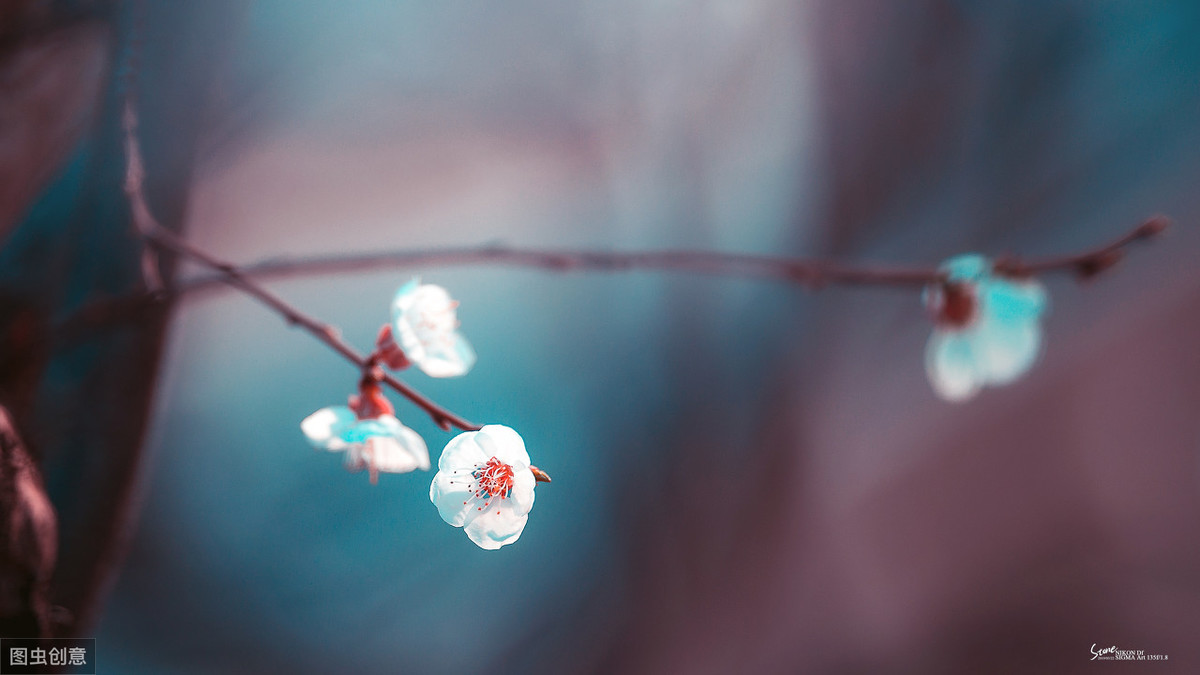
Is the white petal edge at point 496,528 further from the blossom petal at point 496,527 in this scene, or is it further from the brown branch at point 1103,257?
the brown branch at point 1103,257

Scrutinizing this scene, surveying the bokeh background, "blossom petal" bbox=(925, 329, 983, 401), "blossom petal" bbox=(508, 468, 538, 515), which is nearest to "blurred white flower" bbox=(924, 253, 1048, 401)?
"blossom petal" bbox=(925, 329, 983, 401)

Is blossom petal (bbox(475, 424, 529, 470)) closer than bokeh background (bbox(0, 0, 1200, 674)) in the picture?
Yes

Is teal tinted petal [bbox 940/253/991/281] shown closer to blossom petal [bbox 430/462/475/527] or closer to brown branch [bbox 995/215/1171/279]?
brown branch [bbox 995/215/1171/279]

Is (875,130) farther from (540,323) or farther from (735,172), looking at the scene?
(540,323)

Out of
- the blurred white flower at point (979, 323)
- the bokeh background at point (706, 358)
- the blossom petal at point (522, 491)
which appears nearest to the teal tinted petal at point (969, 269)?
the blurred white flower at point (979, 323)

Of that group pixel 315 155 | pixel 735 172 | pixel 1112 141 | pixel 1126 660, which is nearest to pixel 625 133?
pixel 735 172

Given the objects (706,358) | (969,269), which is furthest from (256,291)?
(706,358)
